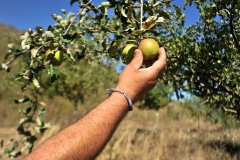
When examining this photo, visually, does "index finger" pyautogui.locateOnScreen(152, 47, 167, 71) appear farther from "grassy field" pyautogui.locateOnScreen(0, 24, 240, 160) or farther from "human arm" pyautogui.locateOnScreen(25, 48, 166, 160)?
"grassy field" pyautogui.locateOnScreen(0, 24, 240, 160)

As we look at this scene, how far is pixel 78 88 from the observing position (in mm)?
15844

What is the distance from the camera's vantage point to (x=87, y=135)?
1.26 meters

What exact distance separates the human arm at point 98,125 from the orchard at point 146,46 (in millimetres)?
164

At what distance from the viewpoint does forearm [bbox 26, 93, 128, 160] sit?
119 centimetres

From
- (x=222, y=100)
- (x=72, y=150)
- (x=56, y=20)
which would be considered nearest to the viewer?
(x=72, y=150)

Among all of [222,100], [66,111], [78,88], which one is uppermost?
[222,100]

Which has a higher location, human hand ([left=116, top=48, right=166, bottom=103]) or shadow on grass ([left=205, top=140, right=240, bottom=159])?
human hand ([left=116, top=48, right=166, bottom=103])

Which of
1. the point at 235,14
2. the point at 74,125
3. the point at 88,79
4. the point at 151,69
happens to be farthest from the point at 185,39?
the point at 88,79

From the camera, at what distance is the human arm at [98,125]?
1.20 metres

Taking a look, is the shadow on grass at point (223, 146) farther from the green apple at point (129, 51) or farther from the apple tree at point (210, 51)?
the green apple at point (129, 51)

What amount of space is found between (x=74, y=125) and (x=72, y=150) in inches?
4.5

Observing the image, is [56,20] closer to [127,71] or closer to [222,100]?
[127,71]

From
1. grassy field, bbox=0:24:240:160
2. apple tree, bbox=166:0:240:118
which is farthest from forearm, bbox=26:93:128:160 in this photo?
apple tree, bbox=166:0:240:118

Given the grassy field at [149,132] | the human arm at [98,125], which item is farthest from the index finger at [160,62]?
the grassy field at [149,132]
